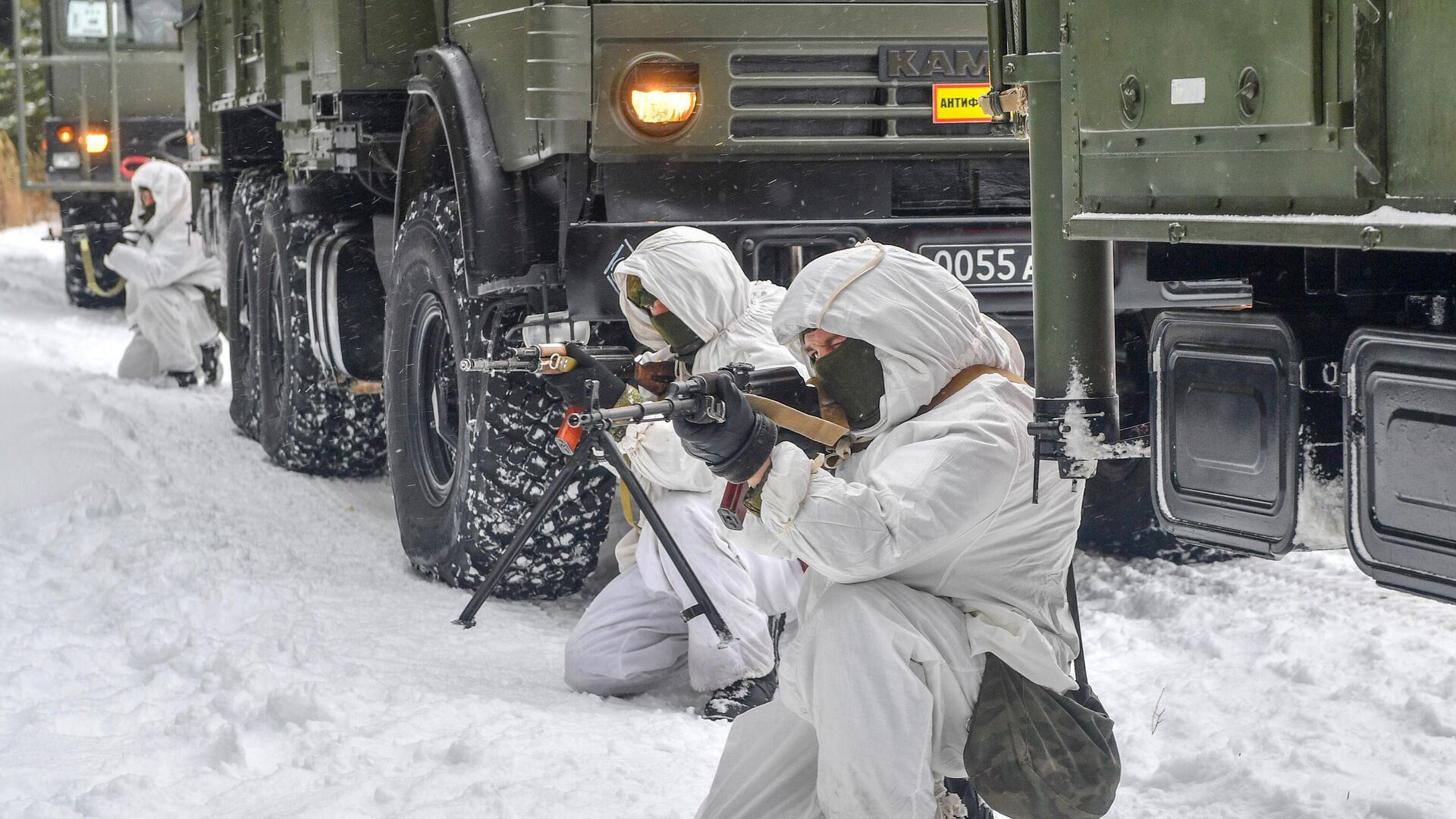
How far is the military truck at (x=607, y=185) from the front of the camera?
4.66 meters

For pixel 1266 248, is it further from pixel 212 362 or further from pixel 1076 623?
pixel 212 362

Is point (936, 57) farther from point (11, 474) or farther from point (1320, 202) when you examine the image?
point (11, 474)

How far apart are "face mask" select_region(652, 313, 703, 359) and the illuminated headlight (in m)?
0.56

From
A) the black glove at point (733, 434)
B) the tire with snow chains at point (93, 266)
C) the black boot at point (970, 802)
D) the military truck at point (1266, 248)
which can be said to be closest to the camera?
the military truck at point (1266, 248)

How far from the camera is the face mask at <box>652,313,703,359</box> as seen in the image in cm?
445

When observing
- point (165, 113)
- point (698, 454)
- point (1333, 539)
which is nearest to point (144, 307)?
point (165, 113)

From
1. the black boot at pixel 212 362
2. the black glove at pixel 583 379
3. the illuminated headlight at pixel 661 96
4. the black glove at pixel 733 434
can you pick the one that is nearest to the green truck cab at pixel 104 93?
the black boot at pixel 212 362

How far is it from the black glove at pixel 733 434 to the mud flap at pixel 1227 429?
2.12 ft

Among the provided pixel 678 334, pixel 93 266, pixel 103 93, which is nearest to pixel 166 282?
pixel 103 93

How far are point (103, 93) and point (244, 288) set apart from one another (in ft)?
18.7

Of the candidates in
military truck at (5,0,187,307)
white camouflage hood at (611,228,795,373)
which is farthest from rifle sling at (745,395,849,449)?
military truck at (5,0,187,307)

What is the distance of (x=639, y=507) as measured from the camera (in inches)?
182

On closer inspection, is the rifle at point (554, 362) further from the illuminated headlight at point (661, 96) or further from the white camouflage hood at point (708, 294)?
the illuminated headlight at point (661, 96)

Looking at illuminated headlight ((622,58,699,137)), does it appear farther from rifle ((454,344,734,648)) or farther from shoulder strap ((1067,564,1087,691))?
shoulder strap ((1067,564,1087,691))
